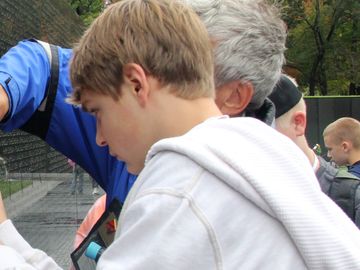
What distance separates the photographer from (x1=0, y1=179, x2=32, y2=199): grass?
4.79 metres

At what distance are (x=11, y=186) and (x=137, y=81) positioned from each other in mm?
4009

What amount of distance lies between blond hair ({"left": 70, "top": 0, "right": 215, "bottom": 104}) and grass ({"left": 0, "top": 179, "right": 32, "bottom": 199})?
11.6 feet

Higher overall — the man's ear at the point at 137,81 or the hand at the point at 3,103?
the man's ear at the point at 137,81

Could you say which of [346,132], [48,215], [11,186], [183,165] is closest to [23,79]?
[183,165]

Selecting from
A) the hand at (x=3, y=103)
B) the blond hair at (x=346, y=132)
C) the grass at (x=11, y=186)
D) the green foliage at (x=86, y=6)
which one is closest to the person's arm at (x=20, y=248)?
the hand at (x=3, y=103)

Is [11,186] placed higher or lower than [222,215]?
lower

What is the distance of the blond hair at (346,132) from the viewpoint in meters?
5.56

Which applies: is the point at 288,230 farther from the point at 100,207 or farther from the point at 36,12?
the point at 36,12

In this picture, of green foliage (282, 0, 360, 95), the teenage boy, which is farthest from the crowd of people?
green foliage (282, 0, 360, 95)

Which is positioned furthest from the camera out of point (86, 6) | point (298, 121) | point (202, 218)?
point (86, 6)

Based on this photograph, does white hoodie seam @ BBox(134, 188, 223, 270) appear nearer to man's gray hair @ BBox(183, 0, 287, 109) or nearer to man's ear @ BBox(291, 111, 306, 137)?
man's gray hair @ BBox(183, 0, 287, 109)

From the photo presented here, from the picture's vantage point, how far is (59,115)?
190cm

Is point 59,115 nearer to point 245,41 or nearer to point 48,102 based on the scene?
point 48,102

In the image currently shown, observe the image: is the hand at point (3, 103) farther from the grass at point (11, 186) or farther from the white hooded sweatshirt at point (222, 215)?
the grass at point (11, 186)
